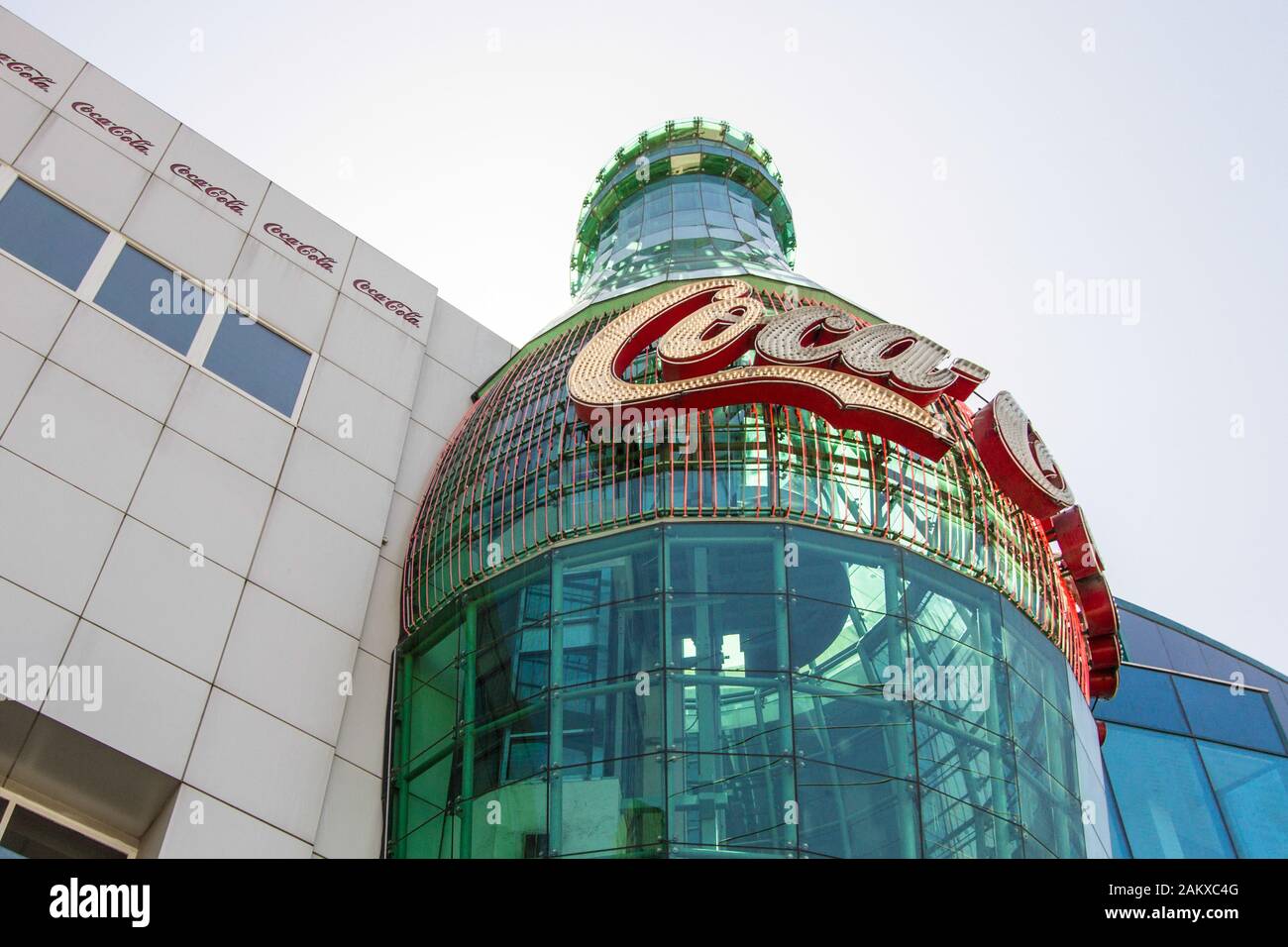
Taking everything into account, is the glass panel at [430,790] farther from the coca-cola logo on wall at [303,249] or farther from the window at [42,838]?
the coca-cola logo on wall at [303,249]

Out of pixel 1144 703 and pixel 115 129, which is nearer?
pixel 115 129

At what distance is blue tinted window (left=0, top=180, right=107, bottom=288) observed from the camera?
1823 centimetres

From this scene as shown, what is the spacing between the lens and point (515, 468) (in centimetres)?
1912

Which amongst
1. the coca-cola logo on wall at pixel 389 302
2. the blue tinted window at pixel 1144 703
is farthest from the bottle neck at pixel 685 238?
the blue tinted window at pixel 1144 703

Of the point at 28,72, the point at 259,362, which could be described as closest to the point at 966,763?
the point at 259,362

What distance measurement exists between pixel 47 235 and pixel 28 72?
3.40m

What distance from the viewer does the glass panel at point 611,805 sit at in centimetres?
1466

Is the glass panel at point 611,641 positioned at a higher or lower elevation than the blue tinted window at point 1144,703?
lower

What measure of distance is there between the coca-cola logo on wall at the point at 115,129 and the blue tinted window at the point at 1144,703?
21.0 m

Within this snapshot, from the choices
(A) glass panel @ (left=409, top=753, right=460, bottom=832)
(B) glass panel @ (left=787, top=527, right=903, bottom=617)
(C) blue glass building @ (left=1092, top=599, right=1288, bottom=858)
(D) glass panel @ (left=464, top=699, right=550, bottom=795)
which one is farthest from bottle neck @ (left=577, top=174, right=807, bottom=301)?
(C) blue glass building @ (left=1092, top=599, right=1288, bottom=858)

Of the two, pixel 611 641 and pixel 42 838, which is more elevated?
pixel 611 641

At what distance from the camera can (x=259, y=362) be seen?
66.2 ft

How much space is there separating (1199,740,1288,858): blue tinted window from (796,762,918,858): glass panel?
1300cm

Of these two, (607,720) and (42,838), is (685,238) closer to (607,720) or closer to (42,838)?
(607,720)
